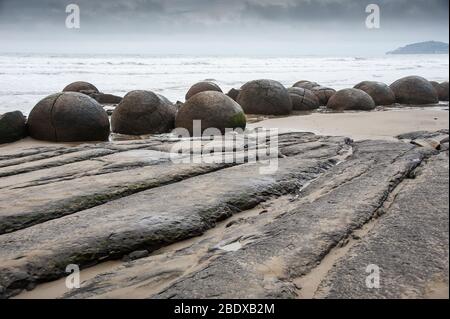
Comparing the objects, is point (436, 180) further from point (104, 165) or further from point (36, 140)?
point (36, 140)

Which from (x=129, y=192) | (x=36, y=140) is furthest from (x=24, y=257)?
(x=36, y=140)

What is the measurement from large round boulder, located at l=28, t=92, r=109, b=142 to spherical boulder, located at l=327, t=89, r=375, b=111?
257 inches

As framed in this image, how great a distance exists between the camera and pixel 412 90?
500 inches

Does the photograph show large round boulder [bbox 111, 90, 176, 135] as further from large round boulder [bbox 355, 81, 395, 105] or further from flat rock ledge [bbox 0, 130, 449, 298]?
large round boulder [bbox 355, 81, 395, 105]

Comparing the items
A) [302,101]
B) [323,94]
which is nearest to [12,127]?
[302,101]

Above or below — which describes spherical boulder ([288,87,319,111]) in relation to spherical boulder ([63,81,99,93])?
below

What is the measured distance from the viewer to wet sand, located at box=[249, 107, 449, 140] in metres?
7.40

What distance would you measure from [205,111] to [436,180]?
4.69 m

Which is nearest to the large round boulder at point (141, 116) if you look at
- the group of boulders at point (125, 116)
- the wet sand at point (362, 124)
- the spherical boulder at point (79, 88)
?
the group of boulders at point (125, 116)

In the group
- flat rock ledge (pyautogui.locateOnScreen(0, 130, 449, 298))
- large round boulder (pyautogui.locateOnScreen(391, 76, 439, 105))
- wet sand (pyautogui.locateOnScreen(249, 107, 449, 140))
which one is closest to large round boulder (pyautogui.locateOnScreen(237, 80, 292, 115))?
wet sand (pyautogui.locateOnScreen(249, 107, 449, 140))

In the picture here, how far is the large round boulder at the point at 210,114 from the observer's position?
25.4 ft

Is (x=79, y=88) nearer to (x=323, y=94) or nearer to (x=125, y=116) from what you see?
(x=125, y=116)

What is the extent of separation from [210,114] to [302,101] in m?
4.58

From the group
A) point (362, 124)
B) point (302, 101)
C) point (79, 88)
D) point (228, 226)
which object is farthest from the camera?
point (79, 88)
